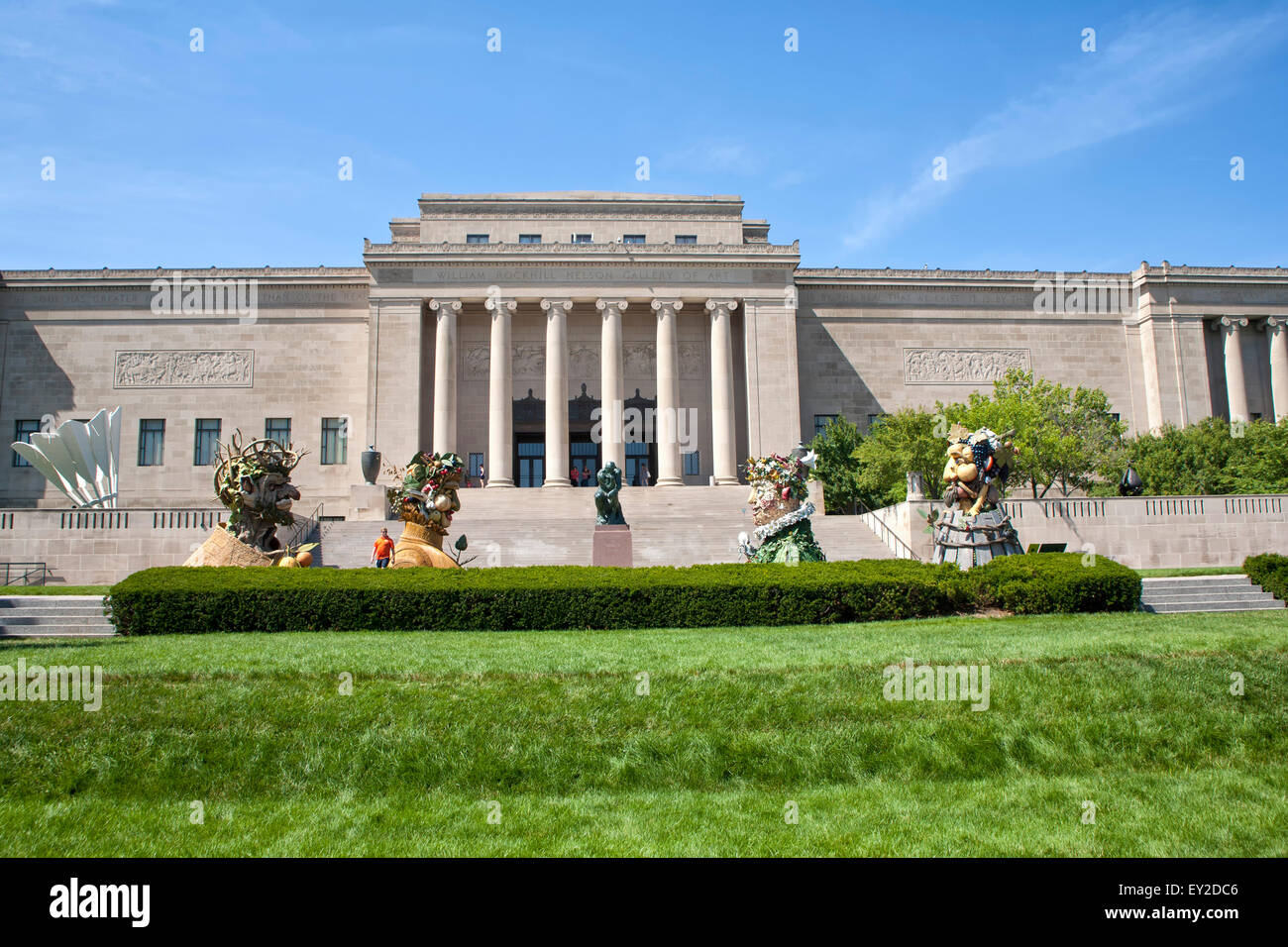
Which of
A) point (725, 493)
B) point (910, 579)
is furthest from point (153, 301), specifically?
point (910, 579)

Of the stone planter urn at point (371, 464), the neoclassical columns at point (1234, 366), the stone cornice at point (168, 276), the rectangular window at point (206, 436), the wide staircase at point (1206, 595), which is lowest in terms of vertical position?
the wide staircase at point (1206, 595)

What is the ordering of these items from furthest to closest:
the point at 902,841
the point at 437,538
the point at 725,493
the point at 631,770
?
the point at 725,493, the point at 437,538, the point at 631,770, the point at 902,841

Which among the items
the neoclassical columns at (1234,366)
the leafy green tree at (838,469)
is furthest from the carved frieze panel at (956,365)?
the neoclassical columns at (1234,366)

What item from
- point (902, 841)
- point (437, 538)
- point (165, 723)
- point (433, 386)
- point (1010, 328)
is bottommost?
point (902, 841)

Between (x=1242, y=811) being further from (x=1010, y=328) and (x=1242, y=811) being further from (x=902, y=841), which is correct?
(x=1010, y=328)

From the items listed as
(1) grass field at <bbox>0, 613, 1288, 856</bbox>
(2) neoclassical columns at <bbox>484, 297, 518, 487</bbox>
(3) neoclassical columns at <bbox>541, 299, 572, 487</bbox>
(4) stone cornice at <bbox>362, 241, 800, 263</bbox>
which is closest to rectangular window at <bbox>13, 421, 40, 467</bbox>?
(4) stone cornice at <bbox>362, 241, 800, 263</bbox>

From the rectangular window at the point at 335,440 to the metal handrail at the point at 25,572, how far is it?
17364mm

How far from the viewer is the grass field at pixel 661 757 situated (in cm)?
654

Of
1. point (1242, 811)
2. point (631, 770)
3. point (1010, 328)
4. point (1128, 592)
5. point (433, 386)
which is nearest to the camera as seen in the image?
point (1242, 811)

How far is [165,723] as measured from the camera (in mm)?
8562

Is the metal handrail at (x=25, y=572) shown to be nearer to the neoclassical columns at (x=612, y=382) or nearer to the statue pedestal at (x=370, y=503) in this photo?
the statue pedestal at (x=370, y=503)

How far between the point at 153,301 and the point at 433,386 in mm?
15583

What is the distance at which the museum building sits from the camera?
141 ft
